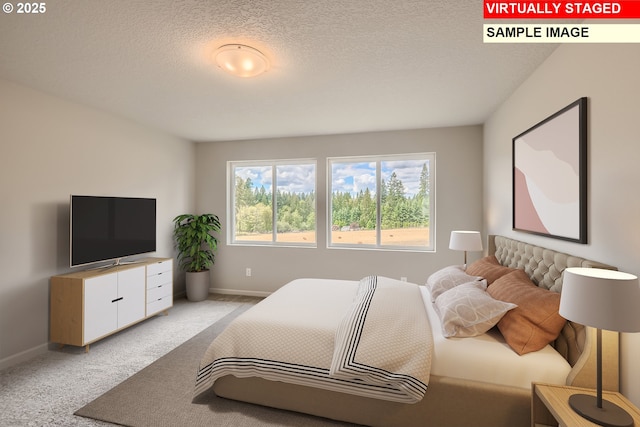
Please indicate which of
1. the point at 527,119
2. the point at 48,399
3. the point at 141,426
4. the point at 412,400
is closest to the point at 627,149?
the point at 527,119

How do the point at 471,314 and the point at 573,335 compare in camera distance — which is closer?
the point at 573,335

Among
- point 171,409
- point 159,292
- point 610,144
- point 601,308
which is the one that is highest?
point 610,144

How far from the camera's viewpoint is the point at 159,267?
12.5ft

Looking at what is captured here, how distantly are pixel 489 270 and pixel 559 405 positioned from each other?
53.3 inches

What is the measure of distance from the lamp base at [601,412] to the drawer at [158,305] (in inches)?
157

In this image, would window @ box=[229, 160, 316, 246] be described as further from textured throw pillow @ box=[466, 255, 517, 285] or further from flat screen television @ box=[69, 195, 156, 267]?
textured throw pillow @ box=[466, 255, 517, 285]

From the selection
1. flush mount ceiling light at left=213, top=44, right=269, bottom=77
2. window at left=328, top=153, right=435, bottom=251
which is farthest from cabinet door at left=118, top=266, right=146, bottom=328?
window at left=328, top=153, right=435, bottom=251

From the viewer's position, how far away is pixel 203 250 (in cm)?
481

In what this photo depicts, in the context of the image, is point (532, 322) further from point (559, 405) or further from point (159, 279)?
point (159, 279)

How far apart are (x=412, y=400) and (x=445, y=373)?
26 cm

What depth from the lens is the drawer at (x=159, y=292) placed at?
3.64m

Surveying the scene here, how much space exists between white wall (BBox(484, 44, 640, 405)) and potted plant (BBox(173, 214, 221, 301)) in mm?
4303

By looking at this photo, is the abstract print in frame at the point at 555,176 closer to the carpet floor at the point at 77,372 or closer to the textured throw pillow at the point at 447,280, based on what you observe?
the textured throw pillow at the point at 447,280

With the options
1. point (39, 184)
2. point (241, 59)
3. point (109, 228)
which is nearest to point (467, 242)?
point (241, 59)
